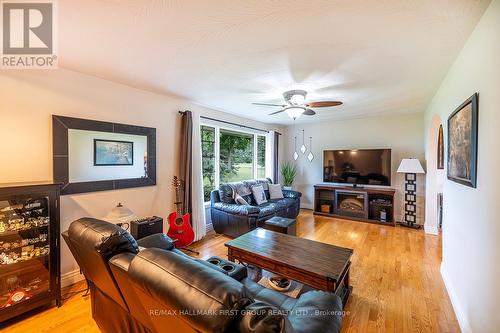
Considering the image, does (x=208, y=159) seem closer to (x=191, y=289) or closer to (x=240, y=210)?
(x=240, y=210)

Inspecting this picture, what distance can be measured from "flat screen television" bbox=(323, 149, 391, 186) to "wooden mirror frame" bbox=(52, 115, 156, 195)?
426 centimetres

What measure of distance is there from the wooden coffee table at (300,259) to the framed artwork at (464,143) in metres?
1.23

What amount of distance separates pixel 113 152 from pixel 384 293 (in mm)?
3597

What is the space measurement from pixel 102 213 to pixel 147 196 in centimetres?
63

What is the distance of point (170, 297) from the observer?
Result: 867mm

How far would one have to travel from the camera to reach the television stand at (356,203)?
4977mm

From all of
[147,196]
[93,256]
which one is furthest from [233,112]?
[93,256]

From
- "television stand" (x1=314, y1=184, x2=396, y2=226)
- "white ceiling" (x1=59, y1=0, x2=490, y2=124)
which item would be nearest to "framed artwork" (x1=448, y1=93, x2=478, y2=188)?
"white ceiling" (x1=59, y1=0, x2=490, y2=124)

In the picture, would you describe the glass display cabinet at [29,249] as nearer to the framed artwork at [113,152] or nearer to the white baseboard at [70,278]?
the white baseboard at [70,278]

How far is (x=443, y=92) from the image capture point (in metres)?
2.81

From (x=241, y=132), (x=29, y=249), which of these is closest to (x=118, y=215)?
(x=29, y=249)

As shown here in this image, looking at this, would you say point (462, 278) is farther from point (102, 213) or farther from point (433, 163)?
point (102, 213)

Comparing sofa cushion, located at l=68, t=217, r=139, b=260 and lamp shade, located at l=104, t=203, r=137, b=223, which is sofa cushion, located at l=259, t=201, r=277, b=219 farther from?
sofa cushion, located at l=68, t=217, r=139, b=260

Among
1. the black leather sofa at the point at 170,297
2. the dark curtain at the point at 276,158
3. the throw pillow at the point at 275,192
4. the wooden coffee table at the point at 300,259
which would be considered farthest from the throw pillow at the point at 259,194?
the black leather sofa at the point at 170,297
